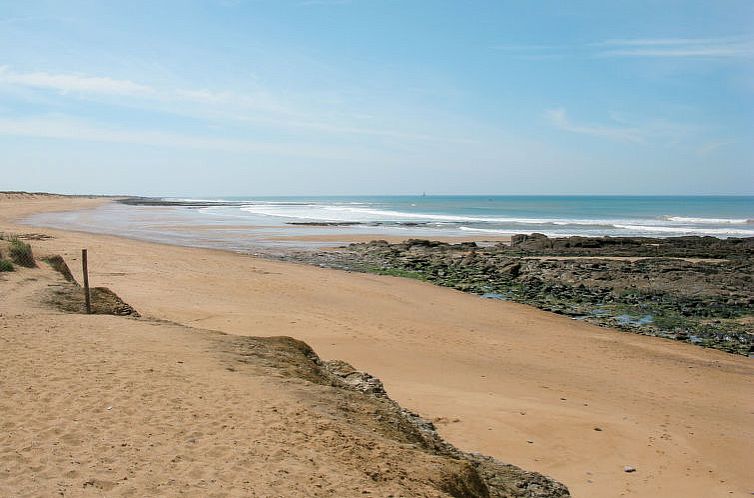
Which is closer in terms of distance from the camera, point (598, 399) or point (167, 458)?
point (167, 458)

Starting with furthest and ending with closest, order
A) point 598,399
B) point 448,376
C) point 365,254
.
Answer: point 365,254, point 448,376, point 598,399

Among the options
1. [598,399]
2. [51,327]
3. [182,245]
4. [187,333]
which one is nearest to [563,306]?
[598,399]

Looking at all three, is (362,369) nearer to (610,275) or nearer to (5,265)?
(5,265)

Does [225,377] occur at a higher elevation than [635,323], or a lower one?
higher

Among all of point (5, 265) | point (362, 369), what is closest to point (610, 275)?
point (362, 369)

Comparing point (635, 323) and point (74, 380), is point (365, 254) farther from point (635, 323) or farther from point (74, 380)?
point (74, 380)

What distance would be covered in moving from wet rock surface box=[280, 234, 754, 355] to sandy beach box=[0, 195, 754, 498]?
2018mm

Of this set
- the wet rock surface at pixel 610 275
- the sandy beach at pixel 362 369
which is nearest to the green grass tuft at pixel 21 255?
the sandy beach at pixel 362 369

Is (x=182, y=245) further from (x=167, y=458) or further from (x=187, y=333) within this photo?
(x=167, y=458)

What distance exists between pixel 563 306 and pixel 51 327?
1471 cm

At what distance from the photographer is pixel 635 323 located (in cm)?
1659

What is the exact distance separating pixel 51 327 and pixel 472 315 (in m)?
11.2

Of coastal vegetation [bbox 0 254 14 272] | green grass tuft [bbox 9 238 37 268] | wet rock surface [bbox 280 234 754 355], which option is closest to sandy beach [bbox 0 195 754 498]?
coastal vegetation [bbox 0 254 14 272]

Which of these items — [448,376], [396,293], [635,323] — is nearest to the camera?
[448,376]
